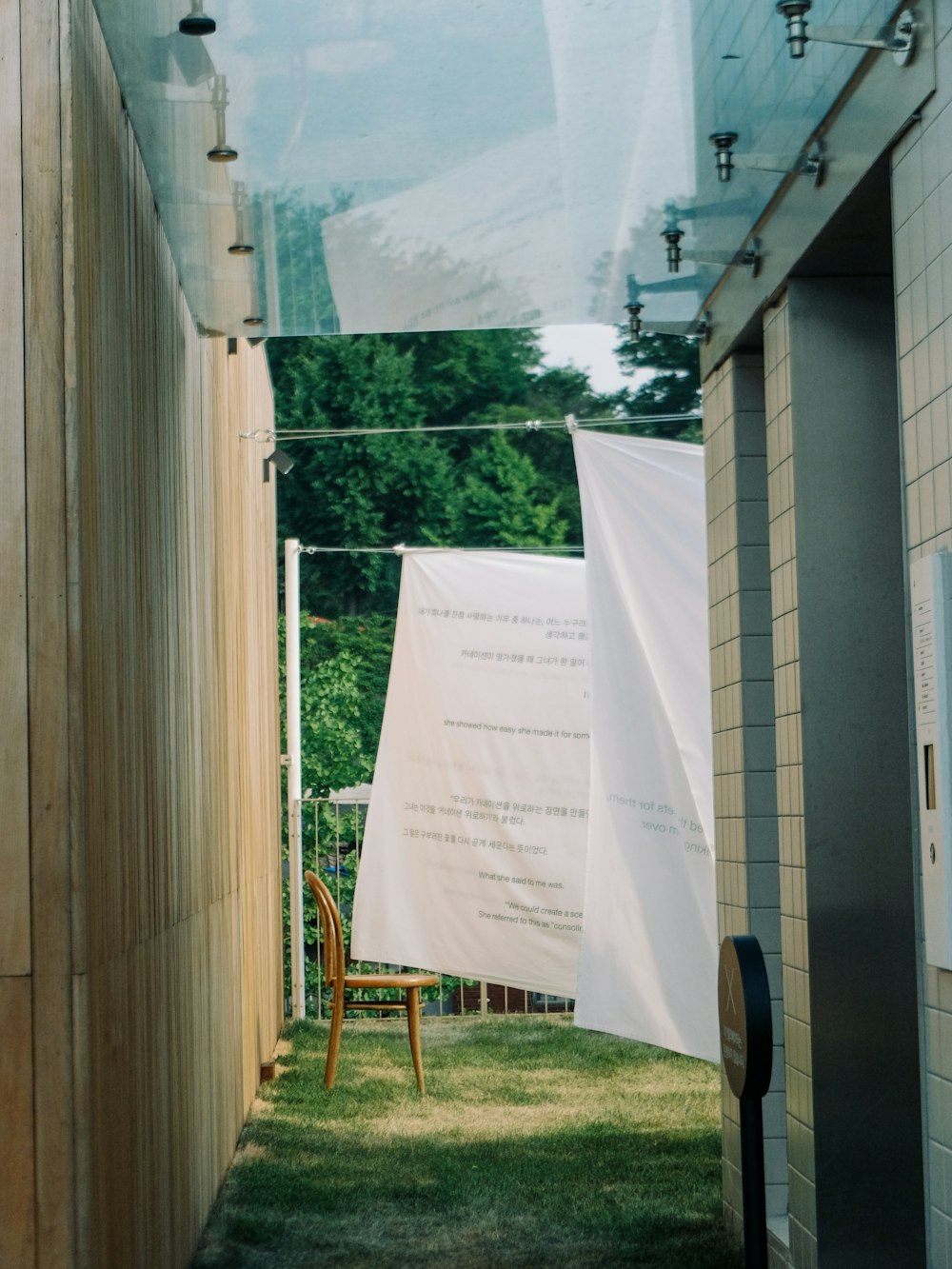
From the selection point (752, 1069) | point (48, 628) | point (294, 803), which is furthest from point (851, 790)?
point (294, 803)

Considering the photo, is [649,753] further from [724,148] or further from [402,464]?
[402,464]

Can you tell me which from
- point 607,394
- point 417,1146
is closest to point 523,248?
point 417,1146

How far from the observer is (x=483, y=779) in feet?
24.0

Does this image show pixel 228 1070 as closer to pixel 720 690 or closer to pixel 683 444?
Answer: pixel 720 690

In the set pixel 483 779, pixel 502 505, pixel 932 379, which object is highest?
pixel 502 505

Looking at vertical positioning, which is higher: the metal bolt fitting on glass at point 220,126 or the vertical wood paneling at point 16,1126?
the metal bolt fitting on glass at point 220,126

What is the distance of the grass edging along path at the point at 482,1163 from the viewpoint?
14.4 ft

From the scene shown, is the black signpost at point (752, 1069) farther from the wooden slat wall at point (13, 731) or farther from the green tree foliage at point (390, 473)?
the green tree foliage at point (390, 473)

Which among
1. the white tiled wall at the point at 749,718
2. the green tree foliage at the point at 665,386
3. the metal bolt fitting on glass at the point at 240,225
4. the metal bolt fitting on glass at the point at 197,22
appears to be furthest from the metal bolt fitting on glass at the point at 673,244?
the green tree foliage at the point at 665,386

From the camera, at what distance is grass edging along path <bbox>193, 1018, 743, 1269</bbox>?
14.4 ft

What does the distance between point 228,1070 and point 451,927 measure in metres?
2.17

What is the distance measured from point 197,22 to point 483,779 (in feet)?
15.8

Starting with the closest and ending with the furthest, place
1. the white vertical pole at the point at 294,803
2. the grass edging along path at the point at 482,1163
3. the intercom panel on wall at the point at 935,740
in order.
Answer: the intercom panel on wall at the point at 935,740 → the grass edging along path at the point at 482,1163 → the white vertical pole at the point at 294,803

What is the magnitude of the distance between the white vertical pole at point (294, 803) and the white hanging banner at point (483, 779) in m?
1.45
